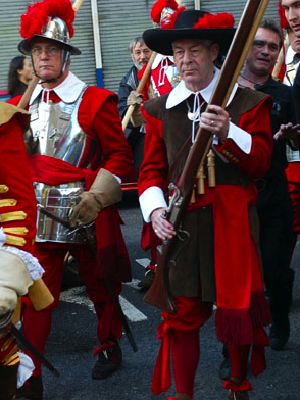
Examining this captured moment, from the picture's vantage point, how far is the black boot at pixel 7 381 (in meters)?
2.98

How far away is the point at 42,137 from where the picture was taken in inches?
170

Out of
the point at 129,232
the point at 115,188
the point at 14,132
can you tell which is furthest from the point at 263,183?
the point at 129,232

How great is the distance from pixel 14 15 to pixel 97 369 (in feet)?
27.7

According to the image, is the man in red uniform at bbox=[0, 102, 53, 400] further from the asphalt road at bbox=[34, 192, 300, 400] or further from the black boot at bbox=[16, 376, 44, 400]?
the asphalt road at bbox=[34, 192, 300, 400]

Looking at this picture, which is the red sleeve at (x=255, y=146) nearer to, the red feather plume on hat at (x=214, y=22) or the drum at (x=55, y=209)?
the red feather plume on hat at (x=214, y=22)

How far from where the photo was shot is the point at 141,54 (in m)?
7.41

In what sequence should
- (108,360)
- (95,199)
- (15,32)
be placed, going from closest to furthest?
(95,199), (108,360), (15,32)

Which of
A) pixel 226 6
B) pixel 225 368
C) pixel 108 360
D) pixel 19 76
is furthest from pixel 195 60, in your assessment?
pixel 226 6

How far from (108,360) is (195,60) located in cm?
174

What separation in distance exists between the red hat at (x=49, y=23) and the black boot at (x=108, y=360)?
153cm

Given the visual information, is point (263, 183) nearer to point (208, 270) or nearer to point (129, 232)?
point (208, 270)

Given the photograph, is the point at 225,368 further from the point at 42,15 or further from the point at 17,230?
the point at 42,15

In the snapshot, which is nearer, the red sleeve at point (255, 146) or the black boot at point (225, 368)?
the red sleeve at point (255, 146)

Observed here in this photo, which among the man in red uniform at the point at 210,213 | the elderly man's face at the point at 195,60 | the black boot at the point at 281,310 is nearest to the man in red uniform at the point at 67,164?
the man in red uniform at the point at 210,213
